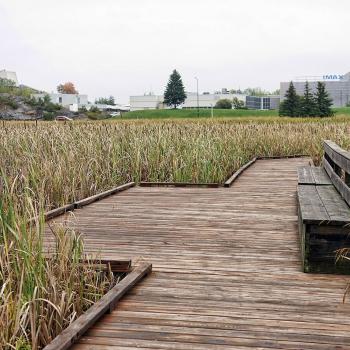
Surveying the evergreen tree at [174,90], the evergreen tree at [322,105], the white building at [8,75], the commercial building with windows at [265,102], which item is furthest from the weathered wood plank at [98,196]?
the white building at [8,75]

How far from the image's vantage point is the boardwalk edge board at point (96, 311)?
7.29ft

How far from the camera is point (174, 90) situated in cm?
9969

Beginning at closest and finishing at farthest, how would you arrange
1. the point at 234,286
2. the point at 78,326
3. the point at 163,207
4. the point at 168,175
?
1. the point at 78,326
2. the point at 234,286
3. the point at 163,207
4. the point at 168,175

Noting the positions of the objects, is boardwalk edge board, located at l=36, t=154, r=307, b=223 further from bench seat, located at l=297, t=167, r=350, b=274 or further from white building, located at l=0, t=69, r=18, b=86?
white building, located at l=0, t=69, r=18, b=86

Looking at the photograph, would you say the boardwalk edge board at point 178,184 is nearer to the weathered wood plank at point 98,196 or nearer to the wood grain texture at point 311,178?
the weathered wood plank at point 98,196

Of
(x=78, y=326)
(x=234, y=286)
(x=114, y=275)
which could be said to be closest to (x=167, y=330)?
(x=78, y=326)

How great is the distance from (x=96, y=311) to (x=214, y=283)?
33.5 inches

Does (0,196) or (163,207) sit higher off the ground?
(0,196)

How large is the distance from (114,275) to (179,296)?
0.76 metres

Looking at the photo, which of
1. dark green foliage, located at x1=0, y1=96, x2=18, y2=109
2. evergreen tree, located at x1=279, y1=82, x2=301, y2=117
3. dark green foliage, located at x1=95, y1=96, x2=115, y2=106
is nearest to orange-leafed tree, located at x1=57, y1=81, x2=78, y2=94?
dark green foliage, located at x1=95, y1=96, x2=115, y2=106

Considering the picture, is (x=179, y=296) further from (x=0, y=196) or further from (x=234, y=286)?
(x=0, y=196)

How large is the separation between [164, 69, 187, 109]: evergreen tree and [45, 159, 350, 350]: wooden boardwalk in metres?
94.8

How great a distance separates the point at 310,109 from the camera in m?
55.4

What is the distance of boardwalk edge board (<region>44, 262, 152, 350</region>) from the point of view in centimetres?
222
